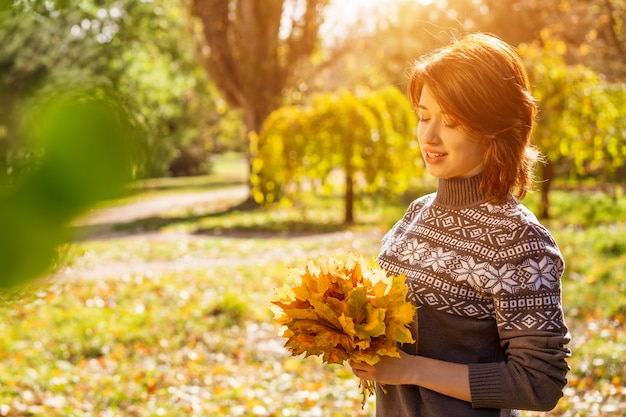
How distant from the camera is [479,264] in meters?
1.62

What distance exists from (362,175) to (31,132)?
1453 centimetres

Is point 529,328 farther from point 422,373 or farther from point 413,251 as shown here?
point 413,251

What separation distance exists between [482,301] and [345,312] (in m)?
0.38

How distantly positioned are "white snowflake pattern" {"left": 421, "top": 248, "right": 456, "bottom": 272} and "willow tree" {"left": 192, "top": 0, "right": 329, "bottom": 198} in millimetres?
16165

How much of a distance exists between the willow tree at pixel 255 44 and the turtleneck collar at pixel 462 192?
16.1 metres

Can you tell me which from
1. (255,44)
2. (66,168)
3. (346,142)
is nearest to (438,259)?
(66,168)

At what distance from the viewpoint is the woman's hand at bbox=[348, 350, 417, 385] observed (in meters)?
1.63

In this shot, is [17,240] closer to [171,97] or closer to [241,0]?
[241,0]

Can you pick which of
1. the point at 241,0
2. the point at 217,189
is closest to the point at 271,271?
the point at 241,0

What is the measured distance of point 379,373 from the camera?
1.63 m

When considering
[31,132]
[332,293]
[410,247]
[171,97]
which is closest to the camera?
[31,132]

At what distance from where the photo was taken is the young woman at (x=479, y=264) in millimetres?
1537

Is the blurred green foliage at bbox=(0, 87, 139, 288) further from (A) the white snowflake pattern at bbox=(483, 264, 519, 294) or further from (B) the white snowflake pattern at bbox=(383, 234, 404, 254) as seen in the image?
(B) the white snowflake pattern at bbox=(383, 234, 404, 254)

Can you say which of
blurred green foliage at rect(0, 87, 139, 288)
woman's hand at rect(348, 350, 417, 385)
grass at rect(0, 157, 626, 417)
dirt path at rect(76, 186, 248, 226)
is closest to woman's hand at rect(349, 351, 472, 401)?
woman's hand at rect(348, 350, 417, 385)
